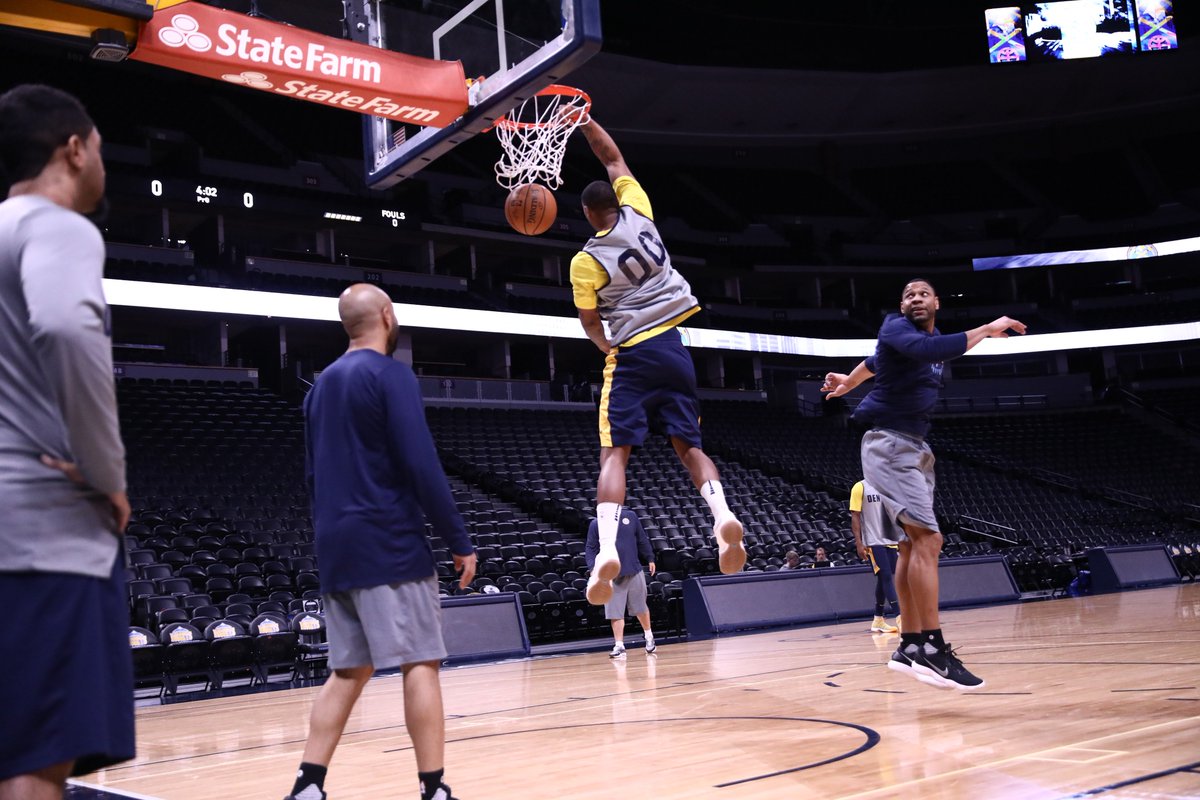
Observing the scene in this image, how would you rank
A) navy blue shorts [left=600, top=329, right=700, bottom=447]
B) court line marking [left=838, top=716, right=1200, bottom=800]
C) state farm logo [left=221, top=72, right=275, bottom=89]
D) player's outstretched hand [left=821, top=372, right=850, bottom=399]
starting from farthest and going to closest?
state farm logo [left=221, top=72, right=275, bottom=89], player's outstretched hand [left=821, top=372, right=850, bottom=399], navy blue shorts [left=600, top=329, right=700, bottom=447], court line marking [left=838, top=716, right=1200, bottom=800]

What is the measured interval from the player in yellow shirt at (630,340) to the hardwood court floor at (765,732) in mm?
866

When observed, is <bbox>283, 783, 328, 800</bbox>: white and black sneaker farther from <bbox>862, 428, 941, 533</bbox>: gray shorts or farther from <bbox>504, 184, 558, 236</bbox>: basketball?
<bbox>504, 184, 558, 236</bbox>: basketball

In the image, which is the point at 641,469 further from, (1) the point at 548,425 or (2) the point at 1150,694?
(2) the point at 1150,694

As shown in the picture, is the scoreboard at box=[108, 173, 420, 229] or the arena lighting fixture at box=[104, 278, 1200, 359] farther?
the scoreboard at box=[108, 173, 420, 229]

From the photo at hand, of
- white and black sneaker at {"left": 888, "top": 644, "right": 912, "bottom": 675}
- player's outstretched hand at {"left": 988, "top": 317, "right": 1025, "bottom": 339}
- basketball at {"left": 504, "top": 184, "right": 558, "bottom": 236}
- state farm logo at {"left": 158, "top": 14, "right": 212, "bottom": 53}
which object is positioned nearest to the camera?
player's outstretched hand at {"left": 988, "top": 317, "right": 1025, "bottom": 339}

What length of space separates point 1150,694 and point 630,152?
2789cm

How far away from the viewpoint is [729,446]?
83.3 ft

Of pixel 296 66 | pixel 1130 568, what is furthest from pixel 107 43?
pixel 1130 568

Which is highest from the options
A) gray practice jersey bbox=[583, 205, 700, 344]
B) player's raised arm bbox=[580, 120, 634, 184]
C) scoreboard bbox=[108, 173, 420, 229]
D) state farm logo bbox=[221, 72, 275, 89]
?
scoreboard bbox=[108, 173, 420, 229]

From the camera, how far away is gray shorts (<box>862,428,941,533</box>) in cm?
552

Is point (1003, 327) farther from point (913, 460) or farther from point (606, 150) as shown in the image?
point (606, 150)

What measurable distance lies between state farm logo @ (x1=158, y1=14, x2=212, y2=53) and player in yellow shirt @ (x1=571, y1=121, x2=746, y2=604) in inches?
151

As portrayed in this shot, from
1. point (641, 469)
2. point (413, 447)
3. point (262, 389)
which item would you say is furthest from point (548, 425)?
point (413, 447)

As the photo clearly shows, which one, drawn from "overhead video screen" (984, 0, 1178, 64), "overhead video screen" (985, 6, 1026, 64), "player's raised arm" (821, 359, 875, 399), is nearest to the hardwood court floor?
"player's raised arm" (821, 359, 875, 399)
